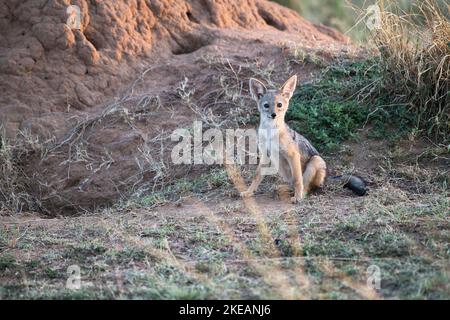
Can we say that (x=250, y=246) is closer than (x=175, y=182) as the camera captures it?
Yes

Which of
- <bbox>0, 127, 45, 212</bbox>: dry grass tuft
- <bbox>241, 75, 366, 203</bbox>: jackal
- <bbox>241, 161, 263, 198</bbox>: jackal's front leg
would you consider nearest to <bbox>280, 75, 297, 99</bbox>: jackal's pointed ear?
<bbox>241, 75, 366, 203</bbox>: jackal

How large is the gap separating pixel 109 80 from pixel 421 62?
13.6ft

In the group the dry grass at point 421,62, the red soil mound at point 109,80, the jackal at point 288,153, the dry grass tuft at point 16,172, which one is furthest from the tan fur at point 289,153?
the dry grass tuft at point 16,172

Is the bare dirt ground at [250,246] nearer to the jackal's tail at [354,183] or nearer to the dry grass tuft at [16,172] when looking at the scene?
the jackal's tail at [354,183]

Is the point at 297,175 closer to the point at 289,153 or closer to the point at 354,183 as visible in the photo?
the point at 289,153

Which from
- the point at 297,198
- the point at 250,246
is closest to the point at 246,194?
the point at 297,198

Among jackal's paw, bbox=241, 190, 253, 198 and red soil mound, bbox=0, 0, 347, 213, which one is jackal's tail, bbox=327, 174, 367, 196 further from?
red soil mound, bbox=0, 0, 347, 213

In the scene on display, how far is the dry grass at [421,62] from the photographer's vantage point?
339 inches

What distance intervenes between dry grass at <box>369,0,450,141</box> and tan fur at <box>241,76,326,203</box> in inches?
61.9

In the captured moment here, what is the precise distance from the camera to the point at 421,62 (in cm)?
864

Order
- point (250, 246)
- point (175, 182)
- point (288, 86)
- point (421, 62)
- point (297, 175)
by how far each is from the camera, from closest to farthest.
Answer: point (250, 246) < point (297, 175) < point (288, 86) < point (175, 182) < point (421, 62)

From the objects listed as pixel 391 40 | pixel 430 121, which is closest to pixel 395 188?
pixel 430 121

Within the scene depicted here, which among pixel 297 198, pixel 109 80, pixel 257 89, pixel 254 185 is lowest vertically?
pixel 297 198

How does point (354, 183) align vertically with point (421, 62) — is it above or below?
below
